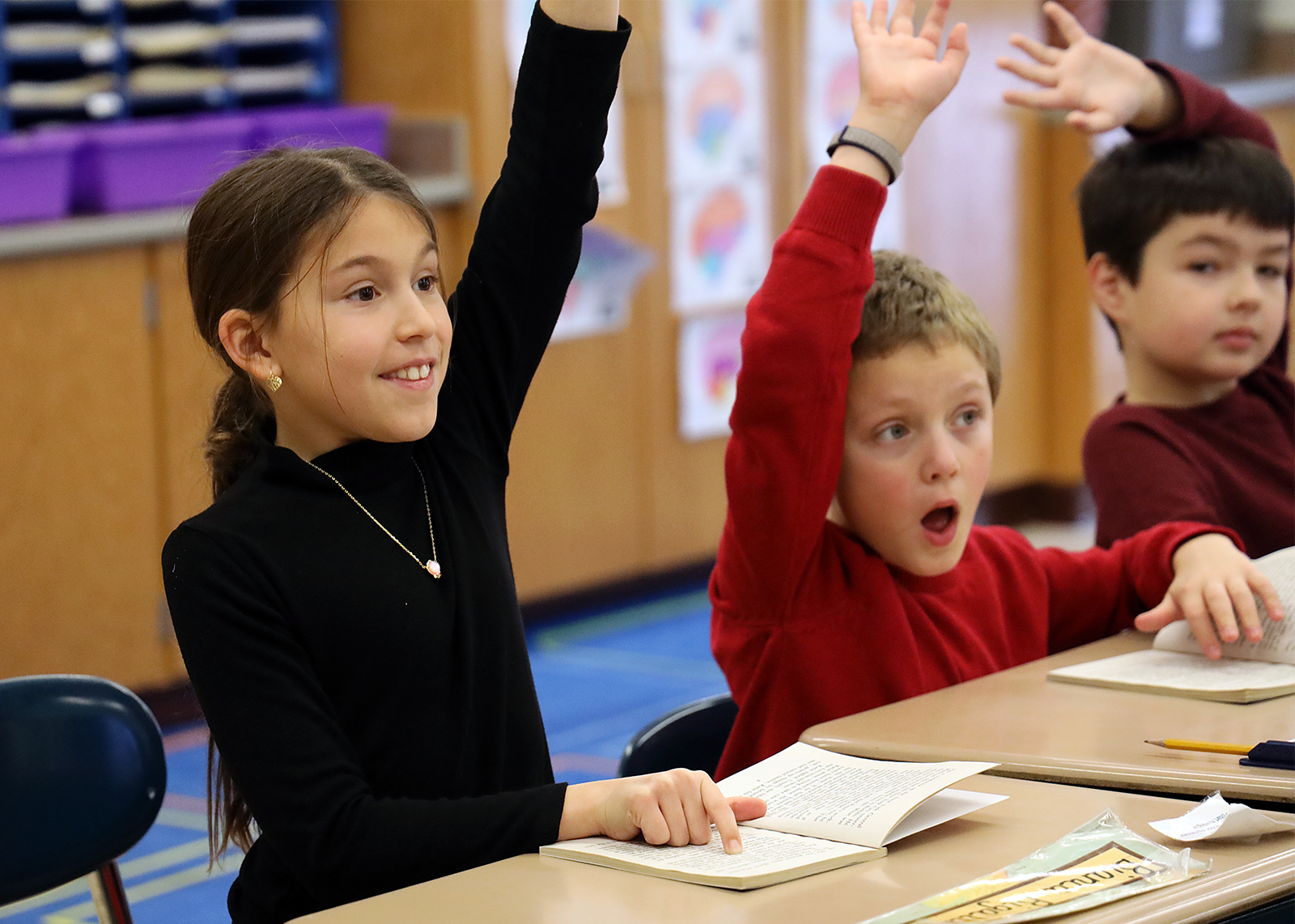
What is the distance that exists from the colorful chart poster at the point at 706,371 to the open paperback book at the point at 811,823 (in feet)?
10.4

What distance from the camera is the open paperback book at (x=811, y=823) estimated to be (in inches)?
40.3

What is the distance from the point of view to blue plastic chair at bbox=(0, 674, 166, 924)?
1361mm

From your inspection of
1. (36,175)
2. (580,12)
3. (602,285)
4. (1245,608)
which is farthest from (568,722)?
(580,12)

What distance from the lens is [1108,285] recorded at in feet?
6.56

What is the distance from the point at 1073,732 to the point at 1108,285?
85 centimetres

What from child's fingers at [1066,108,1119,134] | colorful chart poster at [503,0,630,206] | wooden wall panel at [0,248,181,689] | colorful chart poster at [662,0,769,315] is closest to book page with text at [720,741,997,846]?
child's fingers at [1066,108,1119,134]

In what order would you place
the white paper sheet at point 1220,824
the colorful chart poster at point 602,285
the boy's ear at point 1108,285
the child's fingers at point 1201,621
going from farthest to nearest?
the colorful chart poster at point 602,285, the boy's ear at point 1108,285, the child's fingers at point 1201,621, the white paper sheet at point 1220,824

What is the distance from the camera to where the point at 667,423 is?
14.3 feet

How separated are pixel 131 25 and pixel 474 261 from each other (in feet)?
8.34

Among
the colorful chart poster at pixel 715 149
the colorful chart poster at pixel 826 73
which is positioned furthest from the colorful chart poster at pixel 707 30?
the colorful chart poster at pixel 826 73

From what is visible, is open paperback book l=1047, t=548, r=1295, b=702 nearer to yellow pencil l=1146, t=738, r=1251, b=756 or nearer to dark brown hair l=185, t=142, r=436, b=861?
yellow pencil l=1146, t=738, r=1251, b=756

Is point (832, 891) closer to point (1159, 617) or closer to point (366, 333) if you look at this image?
point (366, 333)

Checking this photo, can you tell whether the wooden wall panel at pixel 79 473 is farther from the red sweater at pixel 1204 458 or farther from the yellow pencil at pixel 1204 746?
the yellow pencil at pixel 1204 746

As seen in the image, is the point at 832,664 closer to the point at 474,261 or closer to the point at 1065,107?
the point at 474,261
